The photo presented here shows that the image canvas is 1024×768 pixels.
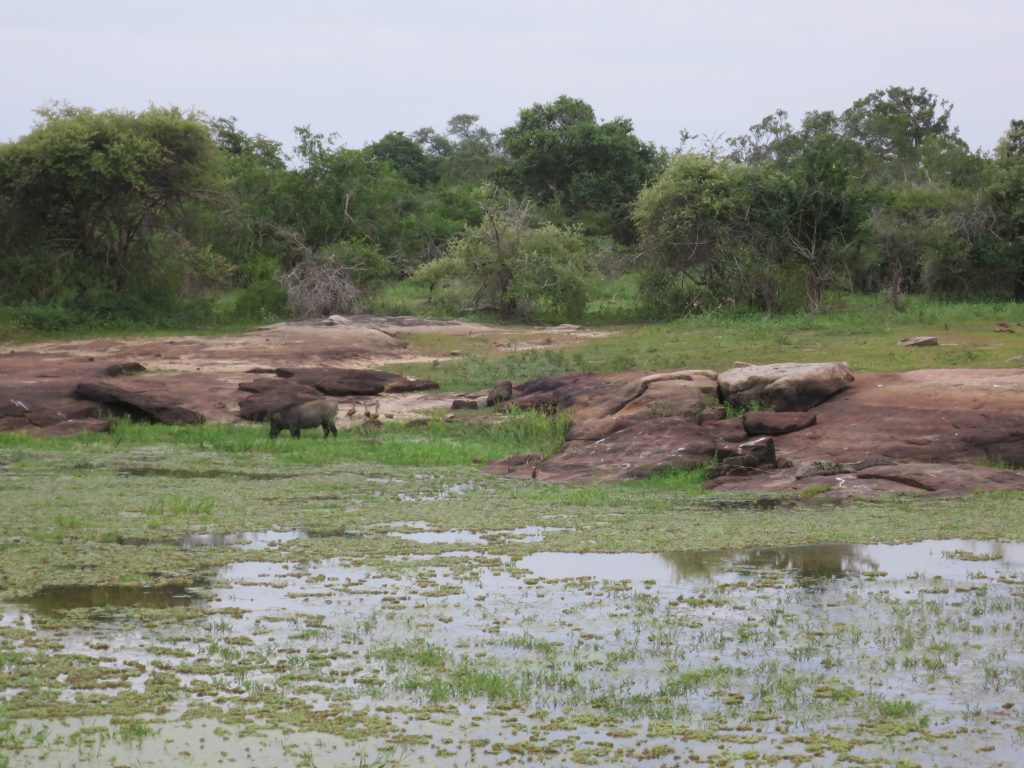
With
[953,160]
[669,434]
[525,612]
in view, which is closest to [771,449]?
[669,434]

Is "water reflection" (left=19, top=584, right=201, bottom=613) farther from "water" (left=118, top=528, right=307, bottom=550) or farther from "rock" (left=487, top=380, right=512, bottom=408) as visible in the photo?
"rock" (left=487, top=380, right=512, bottom=408)

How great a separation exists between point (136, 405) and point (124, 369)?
162 inches

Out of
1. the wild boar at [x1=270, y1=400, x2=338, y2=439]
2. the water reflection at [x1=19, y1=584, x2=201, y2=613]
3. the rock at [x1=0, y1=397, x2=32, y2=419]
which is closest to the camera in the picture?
the water reflection at [x1=19, y1=584, x2=201, y2=613]

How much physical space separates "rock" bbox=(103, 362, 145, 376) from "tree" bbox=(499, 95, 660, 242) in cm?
2612

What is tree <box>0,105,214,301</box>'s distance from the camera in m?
32.1

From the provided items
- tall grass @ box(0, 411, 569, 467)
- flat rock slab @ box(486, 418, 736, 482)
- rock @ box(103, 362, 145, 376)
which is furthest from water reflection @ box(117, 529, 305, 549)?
rock @ box(103, 362, 145, 376)

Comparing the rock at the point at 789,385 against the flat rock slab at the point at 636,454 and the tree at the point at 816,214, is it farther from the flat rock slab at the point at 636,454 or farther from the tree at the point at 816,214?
the tree at the point at 816,214

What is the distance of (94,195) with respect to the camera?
109 ft

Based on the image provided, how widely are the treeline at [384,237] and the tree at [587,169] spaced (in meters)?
10.5

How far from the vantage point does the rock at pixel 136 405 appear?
1997 cm

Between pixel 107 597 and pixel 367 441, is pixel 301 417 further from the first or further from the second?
pixel 107 597

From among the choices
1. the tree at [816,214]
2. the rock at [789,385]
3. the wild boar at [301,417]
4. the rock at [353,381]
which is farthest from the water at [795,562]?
the tree at [816,214]

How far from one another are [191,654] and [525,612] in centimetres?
228

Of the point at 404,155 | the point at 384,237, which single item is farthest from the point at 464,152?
the point at 384,237
